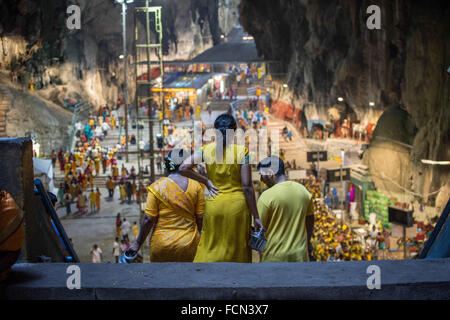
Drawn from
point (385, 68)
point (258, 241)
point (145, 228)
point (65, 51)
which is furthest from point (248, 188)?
point (65, 51)

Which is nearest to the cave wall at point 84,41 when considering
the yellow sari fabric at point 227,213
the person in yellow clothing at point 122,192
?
the person in yellow clothing at point 122,192

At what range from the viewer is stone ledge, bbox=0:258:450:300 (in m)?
2.81

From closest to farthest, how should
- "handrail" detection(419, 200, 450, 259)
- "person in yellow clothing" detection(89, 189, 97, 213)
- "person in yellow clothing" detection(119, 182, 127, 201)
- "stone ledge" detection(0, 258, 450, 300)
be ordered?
"stone ledge" detection(0, 258, 450, 300) < "handrail" detection(419, 200, 450, 259) < "person in yellow clothing" detection(89, 189, 97, 213) < "person in yellow clothing" detection(119, 182, 127, 201)

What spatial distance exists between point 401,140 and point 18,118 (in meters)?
20.7

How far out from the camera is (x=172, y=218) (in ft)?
16.1

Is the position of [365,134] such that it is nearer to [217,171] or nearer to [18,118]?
[18,118]

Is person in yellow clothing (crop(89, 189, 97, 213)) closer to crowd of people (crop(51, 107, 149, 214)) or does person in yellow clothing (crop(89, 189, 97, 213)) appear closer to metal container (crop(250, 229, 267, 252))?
crowd of people (crop(51, 107, 149, 214))

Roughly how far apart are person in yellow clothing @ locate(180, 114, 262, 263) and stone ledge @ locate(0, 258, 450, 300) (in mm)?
1380

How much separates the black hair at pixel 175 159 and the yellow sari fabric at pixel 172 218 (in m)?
0.12

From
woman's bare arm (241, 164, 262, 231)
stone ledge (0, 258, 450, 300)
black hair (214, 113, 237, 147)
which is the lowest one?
stone ledge (0, 258, 450, 300)

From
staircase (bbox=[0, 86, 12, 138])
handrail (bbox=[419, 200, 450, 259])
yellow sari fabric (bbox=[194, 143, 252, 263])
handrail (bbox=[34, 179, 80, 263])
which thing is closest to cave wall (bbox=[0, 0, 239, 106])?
staircase (bbox=[0, 86, 12, 138])

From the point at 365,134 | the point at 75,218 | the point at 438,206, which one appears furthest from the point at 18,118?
the point at 438,206

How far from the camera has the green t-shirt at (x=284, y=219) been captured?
466 cm

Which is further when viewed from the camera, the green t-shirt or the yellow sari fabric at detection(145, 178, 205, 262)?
the yellow sari fabric at detection(145, 178, 205, 262)
